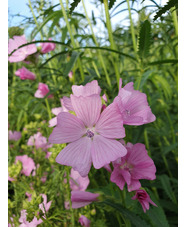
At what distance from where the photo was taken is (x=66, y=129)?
1.10 ft

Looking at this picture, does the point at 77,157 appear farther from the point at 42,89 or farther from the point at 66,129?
the point at 42,89

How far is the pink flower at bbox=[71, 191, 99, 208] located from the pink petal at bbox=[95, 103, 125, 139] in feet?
0.33

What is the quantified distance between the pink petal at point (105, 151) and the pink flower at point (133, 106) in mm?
35

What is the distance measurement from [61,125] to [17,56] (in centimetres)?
62

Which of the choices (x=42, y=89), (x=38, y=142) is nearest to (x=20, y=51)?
(x=42, y=89)

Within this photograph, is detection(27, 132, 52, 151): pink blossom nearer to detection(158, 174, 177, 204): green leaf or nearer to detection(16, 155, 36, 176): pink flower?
detection(16, 155, 36, 176): pink flower

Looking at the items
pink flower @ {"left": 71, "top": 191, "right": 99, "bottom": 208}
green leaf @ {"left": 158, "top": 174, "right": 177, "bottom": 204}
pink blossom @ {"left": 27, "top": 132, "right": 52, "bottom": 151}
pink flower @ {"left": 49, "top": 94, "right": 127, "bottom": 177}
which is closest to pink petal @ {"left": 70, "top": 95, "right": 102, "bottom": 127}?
pink flower @ {"left": 49, "top": 94, "right": 127, "bottom": 177}

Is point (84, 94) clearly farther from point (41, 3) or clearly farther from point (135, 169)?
point (41, 3)

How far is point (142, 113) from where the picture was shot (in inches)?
14.3

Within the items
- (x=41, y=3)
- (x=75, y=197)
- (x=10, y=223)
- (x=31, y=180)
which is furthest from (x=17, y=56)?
(x=75, y=197)

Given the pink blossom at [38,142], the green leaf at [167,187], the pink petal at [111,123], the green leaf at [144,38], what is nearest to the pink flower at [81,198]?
the pink petal at [111,123]

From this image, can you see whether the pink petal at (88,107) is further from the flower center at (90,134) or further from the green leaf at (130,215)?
the green leaf at (130,215)

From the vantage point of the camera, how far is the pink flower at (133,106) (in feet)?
1.12

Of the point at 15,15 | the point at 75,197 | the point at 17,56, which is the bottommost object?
the point at 75,197
